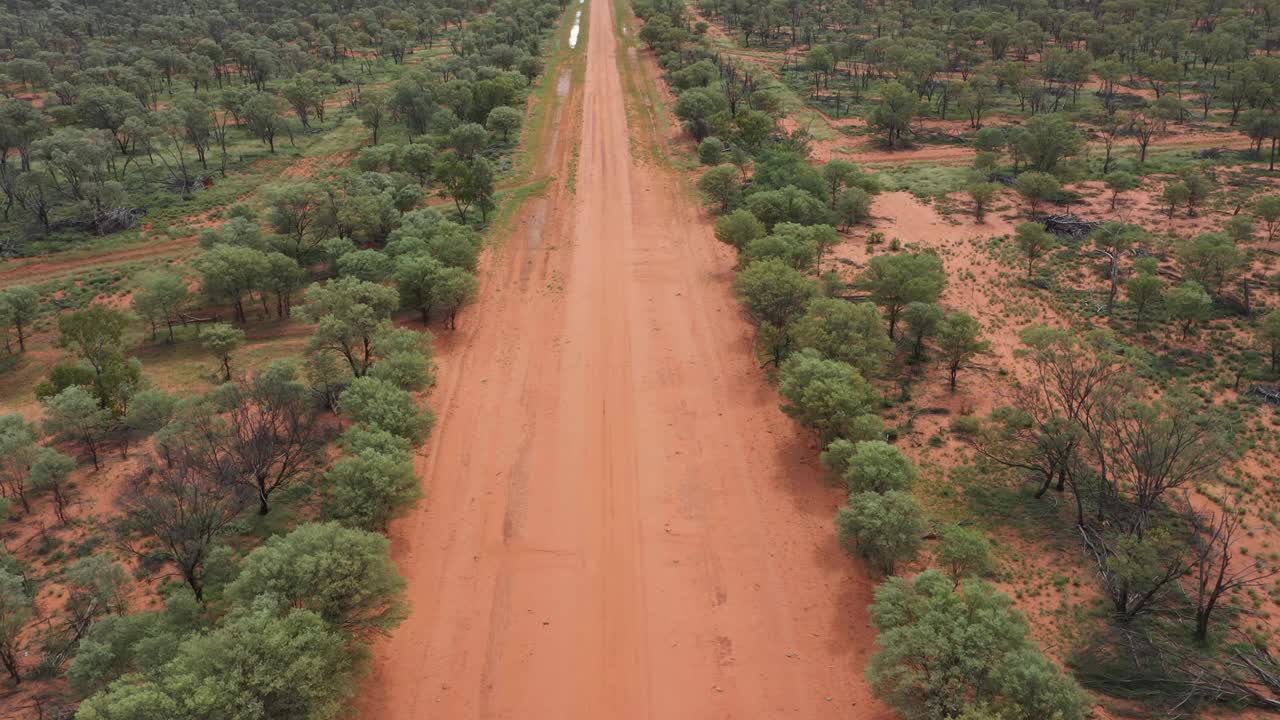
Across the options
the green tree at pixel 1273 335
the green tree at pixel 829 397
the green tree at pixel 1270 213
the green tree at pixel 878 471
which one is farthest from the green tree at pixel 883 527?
the green tree at pixel 1270 213

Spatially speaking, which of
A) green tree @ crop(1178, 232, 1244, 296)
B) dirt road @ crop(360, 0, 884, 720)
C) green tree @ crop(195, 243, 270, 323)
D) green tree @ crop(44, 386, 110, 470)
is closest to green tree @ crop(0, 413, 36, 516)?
green tree @ crop(44, 386, 110, 470)

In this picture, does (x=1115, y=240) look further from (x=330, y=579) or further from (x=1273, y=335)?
(x=330, y=579)

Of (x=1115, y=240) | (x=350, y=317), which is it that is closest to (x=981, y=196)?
(x=1115, y=240)

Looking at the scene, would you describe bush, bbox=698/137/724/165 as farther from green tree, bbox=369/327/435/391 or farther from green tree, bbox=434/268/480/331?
green tree, bbox=369/327/435/391

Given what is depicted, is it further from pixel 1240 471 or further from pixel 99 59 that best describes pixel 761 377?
pixel 99 59

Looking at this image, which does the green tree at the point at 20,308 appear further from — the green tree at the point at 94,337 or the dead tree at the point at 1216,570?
the dead tree at the point at 1216,570

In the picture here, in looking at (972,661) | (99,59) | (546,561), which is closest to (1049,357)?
(972,661)
